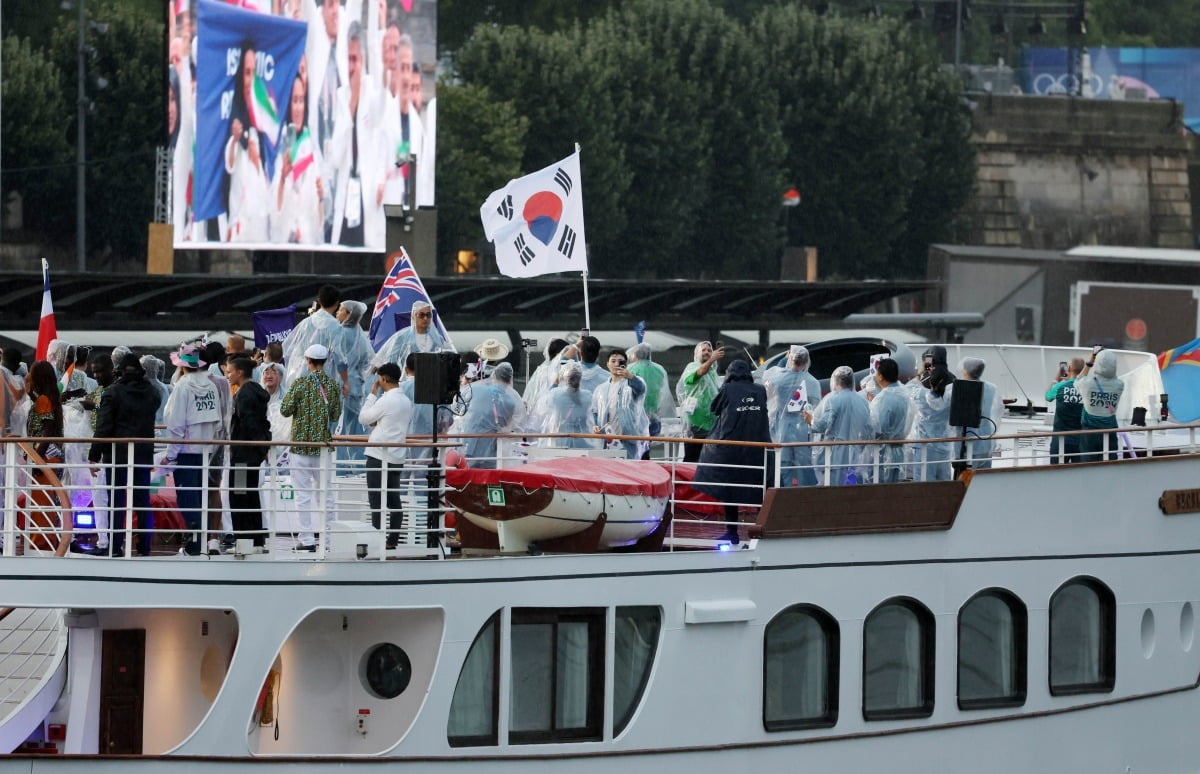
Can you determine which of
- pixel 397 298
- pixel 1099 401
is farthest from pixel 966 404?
pixel 397 298

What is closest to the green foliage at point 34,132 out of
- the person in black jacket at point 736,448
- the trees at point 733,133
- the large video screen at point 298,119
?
the trees at point 733,133

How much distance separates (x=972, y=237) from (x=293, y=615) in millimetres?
71536

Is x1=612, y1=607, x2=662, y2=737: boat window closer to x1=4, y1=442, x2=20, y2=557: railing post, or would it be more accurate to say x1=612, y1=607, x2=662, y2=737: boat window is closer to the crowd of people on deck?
the crowd of people on deck

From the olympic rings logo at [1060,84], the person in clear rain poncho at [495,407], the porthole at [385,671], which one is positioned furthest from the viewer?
the olympic rings logo at [1060,84]

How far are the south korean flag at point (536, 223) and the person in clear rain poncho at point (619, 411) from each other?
8.44 ft

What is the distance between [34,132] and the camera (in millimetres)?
61062

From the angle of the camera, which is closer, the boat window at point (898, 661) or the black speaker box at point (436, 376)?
the black speaker box at point (436, 376)

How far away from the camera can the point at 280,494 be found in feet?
50.9

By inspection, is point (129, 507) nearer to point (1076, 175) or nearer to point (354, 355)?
point (354, 355)

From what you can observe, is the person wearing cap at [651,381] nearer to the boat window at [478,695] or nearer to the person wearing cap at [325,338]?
the person wearing cap at [325,338]

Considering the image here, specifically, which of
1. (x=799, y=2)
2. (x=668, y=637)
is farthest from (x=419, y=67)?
(x=799, y=2)

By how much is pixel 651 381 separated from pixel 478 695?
583cm

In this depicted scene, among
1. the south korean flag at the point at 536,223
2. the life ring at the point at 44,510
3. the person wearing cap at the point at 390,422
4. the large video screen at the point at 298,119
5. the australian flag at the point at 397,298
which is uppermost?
the large video screen at the point at 298,119

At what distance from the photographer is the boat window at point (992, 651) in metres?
15.5
